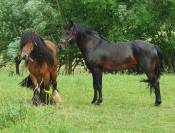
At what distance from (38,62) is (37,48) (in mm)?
315

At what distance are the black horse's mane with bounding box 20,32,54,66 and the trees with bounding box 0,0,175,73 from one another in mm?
15604

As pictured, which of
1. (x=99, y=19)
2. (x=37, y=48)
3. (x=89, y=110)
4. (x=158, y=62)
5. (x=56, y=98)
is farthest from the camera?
(x=99, y=19)

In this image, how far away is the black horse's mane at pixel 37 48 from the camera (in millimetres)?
12094

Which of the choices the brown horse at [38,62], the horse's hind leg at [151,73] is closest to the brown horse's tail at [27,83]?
the brown horse at [38,62]

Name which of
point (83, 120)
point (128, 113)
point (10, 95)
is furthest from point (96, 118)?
point (10, 95)

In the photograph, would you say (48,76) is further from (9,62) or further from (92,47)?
(9,62)

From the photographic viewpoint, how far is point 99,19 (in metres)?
31.3

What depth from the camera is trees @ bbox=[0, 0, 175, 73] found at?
1135 inches

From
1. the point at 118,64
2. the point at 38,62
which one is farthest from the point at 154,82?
the point at 38,62

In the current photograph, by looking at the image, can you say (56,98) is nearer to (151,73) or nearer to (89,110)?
(89,110)

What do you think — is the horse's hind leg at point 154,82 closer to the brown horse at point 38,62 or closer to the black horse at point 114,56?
the black horse at point 114,56

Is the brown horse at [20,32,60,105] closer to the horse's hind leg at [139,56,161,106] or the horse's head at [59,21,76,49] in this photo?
the horse's head at [59,21,76,49]

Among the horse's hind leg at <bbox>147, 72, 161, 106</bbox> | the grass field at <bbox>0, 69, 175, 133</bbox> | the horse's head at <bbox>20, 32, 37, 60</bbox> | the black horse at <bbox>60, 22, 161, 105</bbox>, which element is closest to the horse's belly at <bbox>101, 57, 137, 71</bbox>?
the black horse at <bbox>60, 22, 161, 105</bbox>

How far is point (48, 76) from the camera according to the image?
12445 mm
